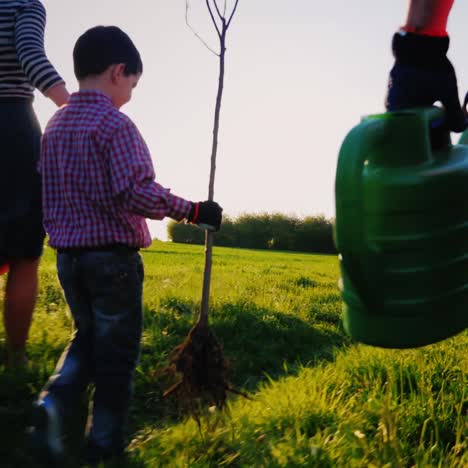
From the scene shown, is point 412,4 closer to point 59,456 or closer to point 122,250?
point 122,250

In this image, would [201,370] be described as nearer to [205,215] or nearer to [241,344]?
[205,215]

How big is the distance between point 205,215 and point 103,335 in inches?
21.6

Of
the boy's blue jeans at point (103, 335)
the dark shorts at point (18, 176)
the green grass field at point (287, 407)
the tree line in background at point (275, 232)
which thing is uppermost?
the dark shorts at point (18, 176)

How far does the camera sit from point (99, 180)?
2.02 m

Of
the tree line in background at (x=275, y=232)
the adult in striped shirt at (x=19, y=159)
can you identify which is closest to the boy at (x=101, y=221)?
the adult in striped shirt at (x=19, y=159)

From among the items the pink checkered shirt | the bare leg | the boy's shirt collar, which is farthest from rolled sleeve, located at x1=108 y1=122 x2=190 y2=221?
the bare leg

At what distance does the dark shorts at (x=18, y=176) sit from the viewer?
2.59 metres

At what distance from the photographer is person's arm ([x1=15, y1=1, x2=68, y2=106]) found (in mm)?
2330

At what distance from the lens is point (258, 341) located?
158 inches

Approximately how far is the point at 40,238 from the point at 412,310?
194 centimetres

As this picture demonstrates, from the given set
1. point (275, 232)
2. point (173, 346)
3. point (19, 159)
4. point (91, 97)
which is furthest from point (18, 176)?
point (275, 232)

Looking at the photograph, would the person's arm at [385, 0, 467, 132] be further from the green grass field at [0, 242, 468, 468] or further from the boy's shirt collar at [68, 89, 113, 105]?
the boy's shirt collar at [68, 89, 113, 105]

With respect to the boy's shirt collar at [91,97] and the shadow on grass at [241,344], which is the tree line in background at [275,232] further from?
the boy's shirt collar at [91,97]

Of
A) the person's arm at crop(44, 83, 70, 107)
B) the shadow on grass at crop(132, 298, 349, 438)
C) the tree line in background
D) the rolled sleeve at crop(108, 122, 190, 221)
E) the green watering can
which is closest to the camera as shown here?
the green watering can
